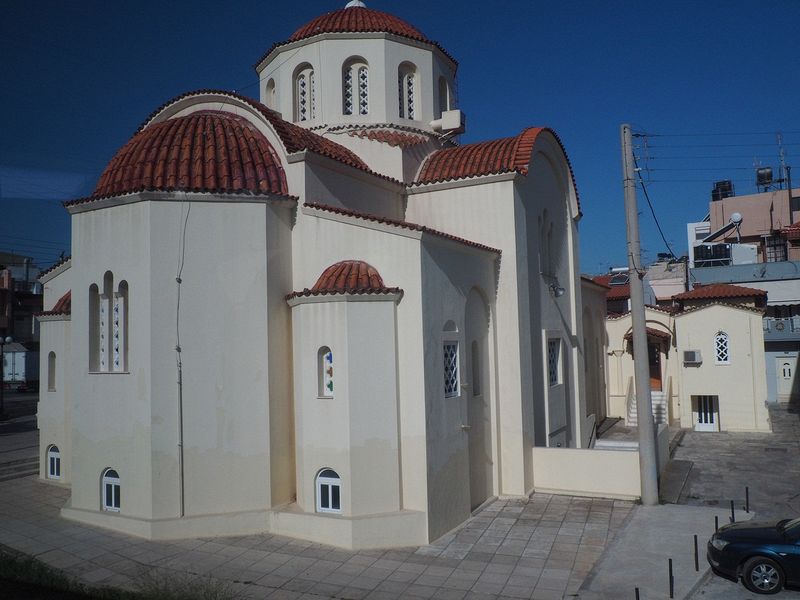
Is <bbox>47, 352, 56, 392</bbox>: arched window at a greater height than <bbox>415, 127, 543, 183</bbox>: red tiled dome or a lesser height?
lesser

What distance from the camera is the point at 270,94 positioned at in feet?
57.3

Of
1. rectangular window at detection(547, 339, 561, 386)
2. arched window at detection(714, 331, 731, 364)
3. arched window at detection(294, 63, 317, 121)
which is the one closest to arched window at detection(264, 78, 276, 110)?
arched window at detection(294, 63, 317, 121)

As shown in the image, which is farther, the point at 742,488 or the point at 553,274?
the point at 553,274

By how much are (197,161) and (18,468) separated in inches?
421

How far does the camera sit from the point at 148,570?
910cm

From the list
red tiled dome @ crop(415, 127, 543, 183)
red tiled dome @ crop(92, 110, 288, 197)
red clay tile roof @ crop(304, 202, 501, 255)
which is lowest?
red clay tile roof @ crop(304, 202, 501, 255)

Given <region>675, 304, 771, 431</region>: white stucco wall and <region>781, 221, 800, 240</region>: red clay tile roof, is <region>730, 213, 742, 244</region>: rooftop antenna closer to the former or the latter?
<region>781, 221, 800, 240</region>: red clay tile roof

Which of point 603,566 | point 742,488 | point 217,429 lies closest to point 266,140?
point 217,429

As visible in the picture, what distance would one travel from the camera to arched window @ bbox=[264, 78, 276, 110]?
56.9 feet

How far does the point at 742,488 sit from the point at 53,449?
15417mm

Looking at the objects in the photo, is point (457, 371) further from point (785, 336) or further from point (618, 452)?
point (785, 336)

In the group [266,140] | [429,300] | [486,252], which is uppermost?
[266,140]

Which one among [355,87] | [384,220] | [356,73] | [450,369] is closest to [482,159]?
[355,87]

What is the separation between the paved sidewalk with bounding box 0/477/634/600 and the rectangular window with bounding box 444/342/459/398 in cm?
236
